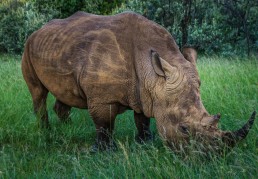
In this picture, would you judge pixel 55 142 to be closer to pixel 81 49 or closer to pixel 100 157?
pixel 100 157

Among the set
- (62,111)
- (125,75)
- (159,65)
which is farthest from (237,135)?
(62,111)

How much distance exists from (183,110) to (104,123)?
1197mm

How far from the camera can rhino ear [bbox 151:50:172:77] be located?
419 centimetres

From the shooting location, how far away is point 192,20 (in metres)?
18.0

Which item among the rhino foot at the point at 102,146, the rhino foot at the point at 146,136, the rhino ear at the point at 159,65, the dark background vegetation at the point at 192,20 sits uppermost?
the rhino ear at the point at 159,65

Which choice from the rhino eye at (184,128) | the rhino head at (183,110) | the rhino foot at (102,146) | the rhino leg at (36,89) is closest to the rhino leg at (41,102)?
the rhino leg at (36,89)

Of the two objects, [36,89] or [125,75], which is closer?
[125,75]

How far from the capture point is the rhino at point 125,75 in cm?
393

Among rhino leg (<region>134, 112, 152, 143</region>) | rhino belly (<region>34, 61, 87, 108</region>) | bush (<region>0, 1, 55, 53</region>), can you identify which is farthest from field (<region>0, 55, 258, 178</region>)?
bush (<region>0, 1, 55, 53</region>)

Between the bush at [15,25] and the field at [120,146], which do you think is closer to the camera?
the field at [120,146]

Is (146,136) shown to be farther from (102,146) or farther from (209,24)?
(209,24)

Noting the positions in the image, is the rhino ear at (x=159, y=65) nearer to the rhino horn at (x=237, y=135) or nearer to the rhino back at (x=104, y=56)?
the rhino back at (x=104, y=56)

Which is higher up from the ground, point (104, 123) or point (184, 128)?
point (184, 128)

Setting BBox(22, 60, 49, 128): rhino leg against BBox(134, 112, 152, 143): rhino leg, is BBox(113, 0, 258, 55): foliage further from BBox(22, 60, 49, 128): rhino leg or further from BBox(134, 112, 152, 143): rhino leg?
BBox(134, 112, 152, 143): rhino leg
